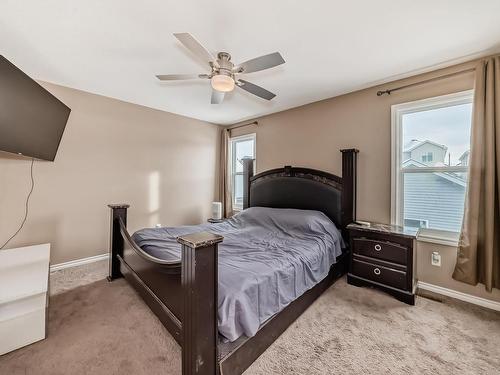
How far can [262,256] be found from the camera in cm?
205

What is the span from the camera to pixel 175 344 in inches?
68.9

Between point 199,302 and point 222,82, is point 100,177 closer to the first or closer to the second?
point 222,82

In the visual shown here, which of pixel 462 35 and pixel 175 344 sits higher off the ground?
pixel 462 35

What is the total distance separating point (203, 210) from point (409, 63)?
407cm

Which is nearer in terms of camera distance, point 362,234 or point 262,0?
point 262,0

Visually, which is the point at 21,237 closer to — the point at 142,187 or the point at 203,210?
the point at 142,187

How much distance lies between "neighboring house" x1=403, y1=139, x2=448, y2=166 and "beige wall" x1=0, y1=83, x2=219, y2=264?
142 inches

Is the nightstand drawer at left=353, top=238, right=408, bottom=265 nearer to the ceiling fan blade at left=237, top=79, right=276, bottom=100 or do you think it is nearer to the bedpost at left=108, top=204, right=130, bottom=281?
the ceiling fan blade at left=237, top=79, right=276, bottom=100

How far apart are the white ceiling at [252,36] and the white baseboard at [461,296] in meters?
2.49

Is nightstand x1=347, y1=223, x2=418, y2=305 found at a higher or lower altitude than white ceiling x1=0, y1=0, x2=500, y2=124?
lower

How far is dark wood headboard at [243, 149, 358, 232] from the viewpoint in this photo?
3.08m

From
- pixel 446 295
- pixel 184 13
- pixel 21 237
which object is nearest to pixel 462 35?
pixel 184 13

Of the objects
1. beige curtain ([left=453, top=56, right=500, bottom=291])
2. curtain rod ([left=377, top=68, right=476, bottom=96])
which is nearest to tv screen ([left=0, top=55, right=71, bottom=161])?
curtain rod ([left=377, top=68, right=476, bottom=96])

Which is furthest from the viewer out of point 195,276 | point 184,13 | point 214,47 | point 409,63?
point 409,63
